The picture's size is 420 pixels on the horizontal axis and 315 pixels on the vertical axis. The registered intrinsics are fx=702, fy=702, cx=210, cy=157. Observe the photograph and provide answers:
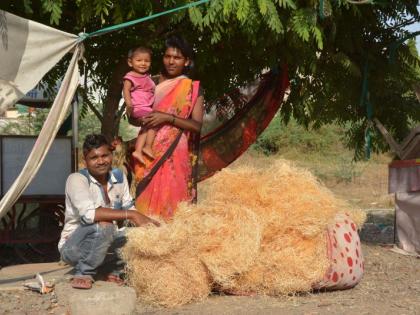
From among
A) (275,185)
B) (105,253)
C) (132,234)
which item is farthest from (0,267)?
(275,185)

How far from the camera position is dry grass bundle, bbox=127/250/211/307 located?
4348 mm

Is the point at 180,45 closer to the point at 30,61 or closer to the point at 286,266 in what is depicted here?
the point at 30,61

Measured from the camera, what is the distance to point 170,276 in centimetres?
436

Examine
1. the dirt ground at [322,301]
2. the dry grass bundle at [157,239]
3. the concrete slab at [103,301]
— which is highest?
the dry grass bundle at [157,239]

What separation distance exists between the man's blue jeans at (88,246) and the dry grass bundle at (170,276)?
22 centimetres

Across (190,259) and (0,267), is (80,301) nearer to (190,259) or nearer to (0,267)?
(190,259)

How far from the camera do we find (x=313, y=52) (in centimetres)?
579

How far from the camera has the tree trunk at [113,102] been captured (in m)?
6.22

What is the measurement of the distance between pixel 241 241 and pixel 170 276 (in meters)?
0.49

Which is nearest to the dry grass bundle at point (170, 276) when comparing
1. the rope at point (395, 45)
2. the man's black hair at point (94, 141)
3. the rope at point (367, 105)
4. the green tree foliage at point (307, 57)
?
the man's black hair at point (94, 141)

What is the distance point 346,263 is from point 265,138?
67.8 ft

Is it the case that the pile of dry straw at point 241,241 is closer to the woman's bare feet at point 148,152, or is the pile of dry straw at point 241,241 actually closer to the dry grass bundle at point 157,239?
the dry grass bundle at point 157,239

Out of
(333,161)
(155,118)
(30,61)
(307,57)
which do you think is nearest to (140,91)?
(155,118)

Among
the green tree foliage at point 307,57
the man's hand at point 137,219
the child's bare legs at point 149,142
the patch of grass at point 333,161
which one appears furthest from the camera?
the patch of grass at point 333,161
